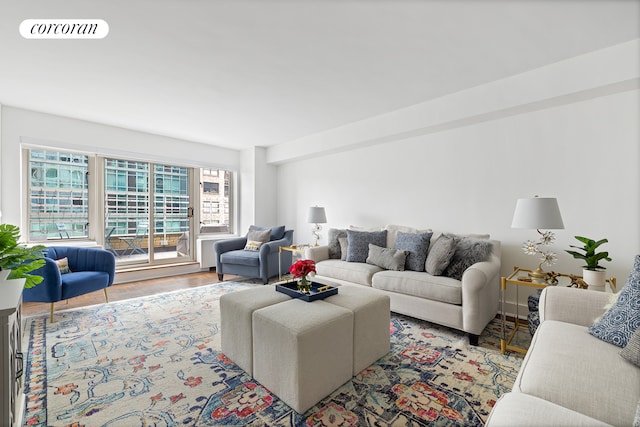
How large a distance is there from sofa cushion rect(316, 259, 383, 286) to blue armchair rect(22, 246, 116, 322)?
2.60 m

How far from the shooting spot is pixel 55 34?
2.10m

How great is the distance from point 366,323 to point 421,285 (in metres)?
0.96

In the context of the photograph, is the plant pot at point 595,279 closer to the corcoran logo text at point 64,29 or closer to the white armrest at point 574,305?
the white armrest at point 574,305

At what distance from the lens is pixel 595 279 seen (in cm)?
214

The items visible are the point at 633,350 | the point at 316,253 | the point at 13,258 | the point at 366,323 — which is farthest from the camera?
the point at 316,253

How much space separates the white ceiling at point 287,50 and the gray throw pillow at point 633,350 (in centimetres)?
197

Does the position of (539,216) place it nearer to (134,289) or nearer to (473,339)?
(473,339)

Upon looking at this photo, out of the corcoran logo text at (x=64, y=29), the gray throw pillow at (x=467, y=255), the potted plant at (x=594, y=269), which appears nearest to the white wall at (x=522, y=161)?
the gray throw pillow at (x=467, y=255)

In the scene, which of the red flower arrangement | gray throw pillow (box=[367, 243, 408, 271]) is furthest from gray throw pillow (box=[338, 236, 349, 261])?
the red flower arrangement

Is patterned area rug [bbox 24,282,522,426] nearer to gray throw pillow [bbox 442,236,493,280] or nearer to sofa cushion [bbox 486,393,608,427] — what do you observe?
gray throw pillow [bbox 442,236,493,280]

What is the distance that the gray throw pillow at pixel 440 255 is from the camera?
9.53ft

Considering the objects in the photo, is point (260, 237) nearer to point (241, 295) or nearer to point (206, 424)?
point (241, 295)

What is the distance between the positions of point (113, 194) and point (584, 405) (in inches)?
229

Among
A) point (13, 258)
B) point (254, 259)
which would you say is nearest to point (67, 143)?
point (254, 259)
